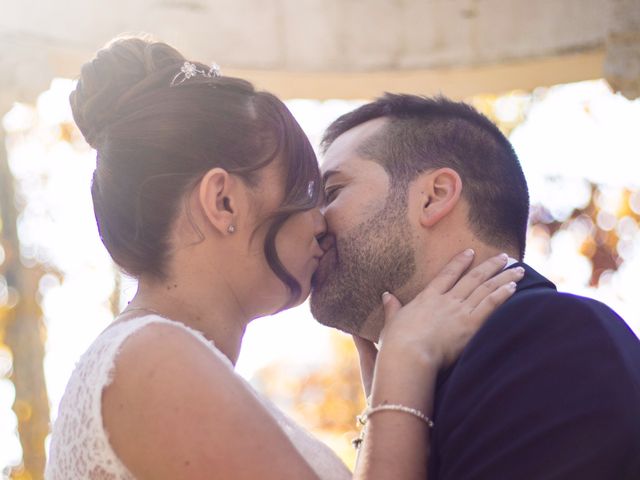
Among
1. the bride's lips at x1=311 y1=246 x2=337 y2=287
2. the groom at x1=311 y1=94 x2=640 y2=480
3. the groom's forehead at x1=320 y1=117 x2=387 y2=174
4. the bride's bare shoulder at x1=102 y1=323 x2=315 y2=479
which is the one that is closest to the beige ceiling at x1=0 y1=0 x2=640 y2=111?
the groom at x1=311 y1=94 x2=640 y2=480

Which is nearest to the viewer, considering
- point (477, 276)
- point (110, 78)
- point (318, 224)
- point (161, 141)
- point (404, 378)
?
point (404, 378)

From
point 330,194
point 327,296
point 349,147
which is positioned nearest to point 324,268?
point 327,296

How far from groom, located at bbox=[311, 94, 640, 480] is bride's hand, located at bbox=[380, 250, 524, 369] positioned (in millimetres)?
70

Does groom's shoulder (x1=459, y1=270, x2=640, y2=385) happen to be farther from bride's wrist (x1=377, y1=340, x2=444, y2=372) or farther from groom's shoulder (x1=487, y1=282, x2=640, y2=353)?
bride's wrist (x1=377, y1=340, x2=444, y2=372)

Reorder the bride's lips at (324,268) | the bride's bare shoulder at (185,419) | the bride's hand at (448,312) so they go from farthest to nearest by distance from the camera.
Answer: the bride's lips at (324,268) → the bride's hand at (448,312) → the bride's bare shoulder at (185,419)

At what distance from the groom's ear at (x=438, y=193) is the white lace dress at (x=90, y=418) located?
1.11 meters

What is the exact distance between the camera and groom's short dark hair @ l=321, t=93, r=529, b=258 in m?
3.96

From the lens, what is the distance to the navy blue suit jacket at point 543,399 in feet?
9.57

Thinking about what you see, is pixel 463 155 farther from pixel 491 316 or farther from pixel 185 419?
pixel 185 419

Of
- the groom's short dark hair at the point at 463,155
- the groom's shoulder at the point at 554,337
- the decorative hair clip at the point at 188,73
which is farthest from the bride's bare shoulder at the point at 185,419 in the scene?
the groom's short dark hair at the point at 463,155

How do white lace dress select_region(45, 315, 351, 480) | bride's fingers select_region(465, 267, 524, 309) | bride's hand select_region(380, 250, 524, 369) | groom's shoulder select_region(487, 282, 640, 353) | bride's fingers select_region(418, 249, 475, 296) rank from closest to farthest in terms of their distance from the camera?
white lace dress select_region(45, 315, 351, 480) → groom's shoulder select_region(487, 282, 640, 353) → bride's hand select_region(380, 250, 524, 369) → bride's fingers select_region(465, 267, 524, 309) → bride's fingers select_region(418, 249, 475, 296)

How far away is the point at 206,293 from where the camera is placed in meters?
3.46

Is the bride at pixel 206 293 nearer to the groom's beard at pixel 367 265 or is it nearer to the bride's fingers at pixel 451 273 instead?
the bride's fingers at pixel 451 273

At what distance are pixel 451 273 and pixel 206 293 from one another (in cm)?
90
